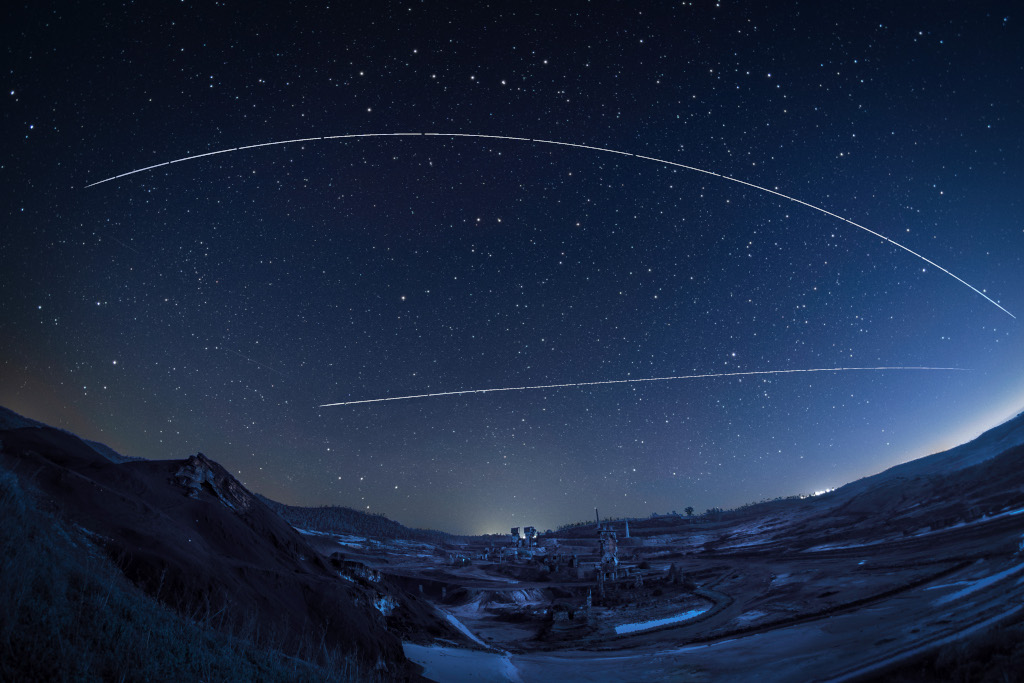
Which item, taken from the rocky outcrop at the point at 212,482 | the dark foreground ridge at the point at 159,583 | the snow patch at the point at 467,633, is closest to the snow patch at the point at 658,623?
the snow patch at the point at 467,633

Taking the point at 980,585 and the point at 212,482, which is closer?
the point at 212,482

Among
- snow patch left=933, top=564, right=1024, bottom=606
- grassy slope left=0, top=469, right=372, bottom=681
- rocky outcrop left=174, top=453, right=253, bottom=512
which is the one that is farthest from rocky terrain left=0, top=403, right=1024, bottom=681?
grassy slope left=0, top=469, right=372, bottom=681

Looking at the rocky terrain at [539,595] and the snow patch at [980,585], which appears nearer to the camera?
the rocky terrain at [539,595]

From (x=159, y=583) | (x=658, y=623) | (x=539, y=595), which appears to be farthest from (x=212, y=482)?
(x=539, y=595)

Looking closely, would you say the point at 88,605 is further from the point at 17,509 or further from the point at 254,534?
the point at 254,534

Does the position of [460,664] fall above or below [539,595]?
above

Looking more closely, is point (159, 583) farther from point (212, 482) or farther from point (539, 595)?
point (539, 595)

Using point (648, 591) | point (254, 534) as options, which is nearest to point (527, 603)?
point (648, 591)

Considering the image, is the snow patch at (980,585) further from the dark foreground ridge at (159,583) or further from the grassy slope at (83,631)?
the grassy slope at (83,631)
